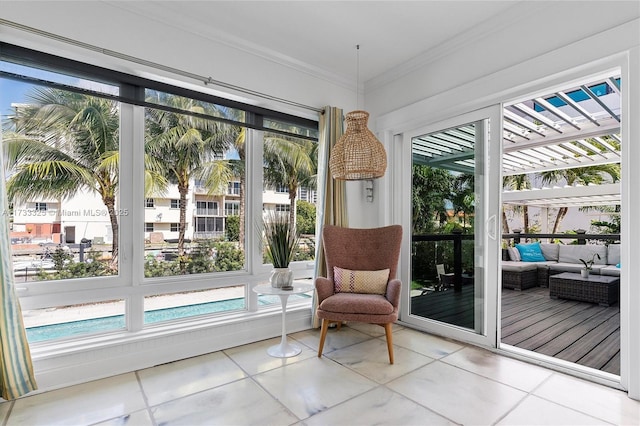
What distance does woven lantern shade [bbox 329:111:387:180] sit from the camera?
110 inches

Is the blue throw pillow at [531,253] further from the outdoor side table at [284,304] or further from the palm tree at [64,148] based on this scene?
the palm tree at [64,148]

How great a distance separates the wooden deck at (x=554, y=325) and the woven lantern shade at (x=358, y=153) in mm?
1436

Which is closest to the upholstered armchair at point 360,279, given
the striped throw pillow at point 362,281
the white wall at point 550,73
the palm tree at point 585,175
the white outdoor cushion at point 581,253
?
the striped throw pillow at point 362,281

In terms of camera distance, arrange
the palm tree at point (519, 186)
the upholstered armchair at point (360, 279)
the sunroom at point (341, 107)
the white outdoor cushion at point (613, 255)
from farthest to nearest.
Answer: the palm tree at point (519, 186) < the white outdoor cushion at point (613, 255) < the upholstered armchair at point (360, 279) < the sunroom at point (341, 107)

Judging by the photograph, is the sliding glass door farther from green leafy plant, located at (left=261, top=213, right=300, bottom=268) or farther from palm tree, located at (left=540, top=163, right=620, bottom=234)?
palm tree, located at (left=540, top=163, right=620, bottom=234)

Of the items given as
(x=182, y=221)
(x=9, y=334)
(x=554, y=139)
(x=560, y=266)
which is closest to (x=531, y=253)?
(x=560, y=266)

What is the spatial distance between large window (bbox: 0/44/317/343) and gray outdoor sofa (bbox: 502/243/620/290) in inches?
172

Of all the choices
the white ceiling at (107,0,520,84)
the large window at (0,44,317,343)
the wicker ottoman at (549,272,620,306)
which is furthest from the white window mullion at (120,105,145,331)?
the wicker ottoman at (549,272,620,306)

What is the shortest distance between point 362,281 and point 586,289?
3.49 meters

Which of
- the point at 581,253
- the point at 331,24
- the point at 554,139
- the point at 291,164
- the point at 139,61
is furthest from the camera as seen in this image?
the point at 581,253

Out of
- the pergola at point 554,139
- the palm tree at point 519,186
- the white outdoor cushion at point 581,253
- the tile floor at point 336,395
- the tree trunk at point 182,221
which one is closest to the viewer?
the tile floor at point 336,395

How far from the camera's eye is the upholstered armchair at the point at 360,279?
258 centimetres

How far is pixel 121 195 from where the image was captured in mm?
2508

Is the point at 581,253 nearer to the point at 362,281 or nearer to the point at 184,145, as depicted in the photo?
the point at 362,281
